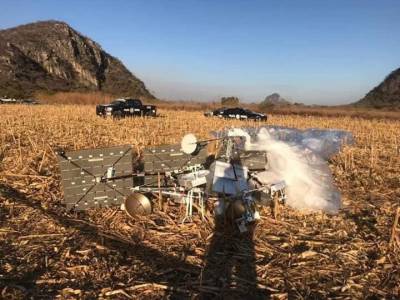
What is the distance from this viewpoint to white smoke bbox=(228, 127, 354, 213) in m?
7.45

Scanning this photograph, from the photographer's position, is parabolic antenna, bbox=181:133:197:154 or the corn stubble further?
parabolic antenna, bbox=181:133:197:154

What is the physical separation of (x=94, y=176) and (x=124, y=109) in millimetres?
19318

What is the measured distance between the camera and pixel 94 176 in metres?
7.28

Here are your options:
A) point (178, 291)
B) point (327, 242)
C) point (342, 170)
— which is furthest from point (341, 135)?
point (178, 291)

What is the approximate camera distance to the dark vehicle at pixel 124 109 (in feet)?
83.3

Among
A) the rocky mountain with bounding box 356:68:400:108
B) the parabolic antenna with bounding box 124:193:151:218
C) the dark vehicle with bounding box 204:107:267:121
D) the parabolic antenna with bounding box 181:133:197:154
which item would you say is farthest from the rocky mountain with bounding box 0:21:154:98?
the parabolic antenna with bounding box 124:193:151:218

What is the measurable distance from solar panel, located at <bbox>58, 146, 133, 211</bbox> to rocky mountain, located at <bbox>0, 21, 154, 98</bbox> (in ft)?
211

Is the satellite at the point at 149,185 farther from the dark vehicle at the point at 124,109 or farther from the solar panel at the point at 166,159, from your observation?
the dark vehicle at the point at 124,109

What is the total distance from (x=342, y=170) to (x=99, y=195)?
6.19 metres

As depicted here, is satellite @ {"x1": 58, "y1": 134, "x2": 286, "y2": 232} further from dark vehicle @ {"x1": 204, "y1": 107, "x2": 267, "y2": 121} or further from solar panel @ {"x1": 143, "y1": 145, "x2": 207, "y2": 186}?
dark vehicle @ {"x1": 204, "y1": 107, "x2": 267, "y2": 121}

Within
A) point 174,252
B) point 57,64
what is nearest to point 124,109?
point 174,252

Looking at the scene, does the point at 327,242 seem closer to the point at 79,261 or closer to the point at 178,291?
the point at 178,291

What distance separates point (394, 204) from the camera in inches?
303

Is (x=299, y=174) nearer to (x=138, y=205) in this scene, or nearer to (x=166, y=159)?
(x=166, y=159)
